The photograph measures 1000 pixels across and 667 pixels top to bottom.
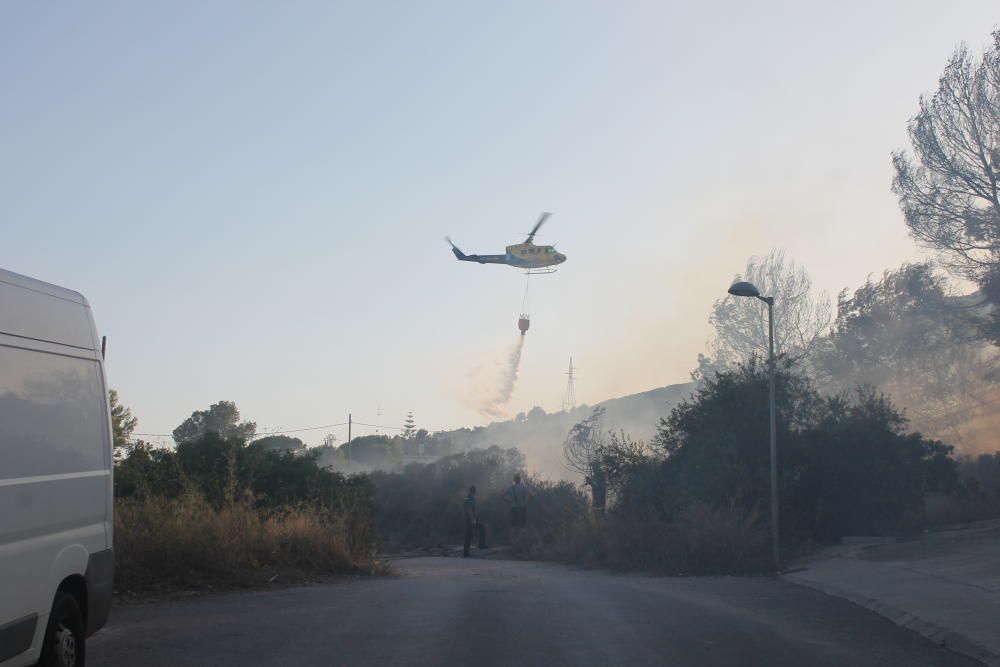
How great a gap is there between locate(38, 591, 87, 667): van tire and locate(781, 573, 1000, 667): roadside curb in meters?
7.15

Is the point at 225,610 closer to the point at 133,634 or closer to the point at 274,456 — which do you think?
the point at 133,634

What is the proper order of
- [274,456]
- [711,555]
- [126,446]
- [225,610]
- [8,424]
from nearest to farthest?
[8,424], [225,610], [711,555], [126,446], [274,456]

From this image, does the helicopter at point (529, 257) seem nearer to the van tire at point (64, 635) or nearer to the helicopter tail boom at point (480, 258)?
the helicopter tail boom at point (480, 258)

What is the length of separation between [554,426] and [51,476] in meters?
78.6

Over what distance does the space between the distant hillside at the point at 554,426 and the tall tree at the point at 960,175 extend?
3366 cm

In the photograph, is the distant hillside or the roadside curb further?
the distant hillside

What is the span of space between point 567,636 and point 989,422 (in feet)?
128

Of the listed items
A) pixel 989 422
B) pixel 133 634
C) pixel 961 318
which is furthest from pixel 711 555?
pixel 989 422

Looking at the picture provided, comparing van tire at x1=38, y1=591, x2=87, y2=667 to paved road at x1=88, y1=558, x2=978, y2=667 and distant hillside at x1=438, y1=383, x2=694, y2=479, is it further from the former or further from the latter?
distant hillside at x1=438, y1=383, x2=694, y2=479

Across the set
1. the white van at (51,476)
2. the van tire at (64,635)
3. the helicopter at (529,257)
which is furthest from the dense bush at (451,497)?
the van tire at (64,635)

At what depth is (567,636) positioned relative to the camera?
8984mm

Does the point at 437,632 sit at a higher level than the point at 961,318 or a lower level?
lower

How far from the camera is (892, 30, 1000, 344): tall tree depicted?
2798cm

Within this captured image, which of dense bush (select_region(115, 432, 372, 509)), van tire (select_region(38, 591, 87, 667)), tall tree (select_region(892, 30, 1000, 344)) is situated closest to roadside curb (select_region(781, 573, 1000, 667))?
van tire (select_region(38, 591, 87, 667))
